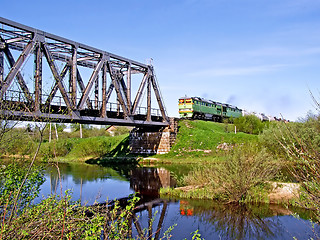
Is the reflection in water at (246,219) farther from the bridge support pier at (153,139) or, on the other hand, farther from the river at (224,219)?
the bridge support pier at (153,139)

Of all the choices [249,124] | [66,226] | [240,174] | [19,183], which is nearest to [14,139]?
[19,183]

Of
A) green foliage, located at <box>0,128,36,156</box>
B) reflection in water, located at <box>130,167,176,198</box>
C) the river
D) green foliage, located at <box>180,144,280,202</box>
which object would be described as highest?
green foliage, located at <box>0,128,36,156</box>

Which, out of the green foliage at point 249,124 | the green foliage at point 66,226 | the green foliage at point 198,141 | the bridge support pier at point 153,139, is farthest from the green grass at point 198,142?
the green foliage at point 66,226

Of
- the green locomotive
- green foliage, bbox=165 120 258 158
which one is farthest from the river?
the green locomotive

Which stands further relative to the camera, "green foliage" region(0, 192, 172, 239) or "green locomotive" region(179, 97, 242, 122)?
"green locomotive" region(179, 97, 242, 122)

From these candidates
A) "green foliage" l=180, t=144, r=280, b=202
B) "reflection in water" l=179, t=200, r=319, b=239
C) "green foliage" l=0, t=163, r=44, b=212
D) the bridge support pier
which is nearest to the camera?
"green foliage" l=0, t=163, r=44, b=212

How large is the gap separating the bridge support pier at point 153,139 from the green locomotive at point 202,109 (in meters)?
9.78

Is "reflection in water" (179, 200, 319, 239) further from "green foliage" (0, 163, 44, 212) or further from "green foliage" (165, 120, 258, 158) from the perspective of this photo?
"green foliage" (165, 120, 258, 158)

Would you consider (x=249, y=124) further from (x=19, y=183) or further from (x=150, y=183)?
(x=19, y=183)

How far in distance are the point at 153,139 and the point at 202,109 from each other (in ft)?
49.7

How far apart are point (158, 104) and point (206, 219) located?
25.6m

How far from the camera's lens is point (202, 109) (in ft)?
167

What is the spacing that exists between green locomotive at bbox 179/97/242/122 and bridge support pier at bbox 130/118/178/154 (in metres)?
9.78

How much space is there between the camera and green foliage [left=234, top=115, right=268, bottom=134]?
172ft
